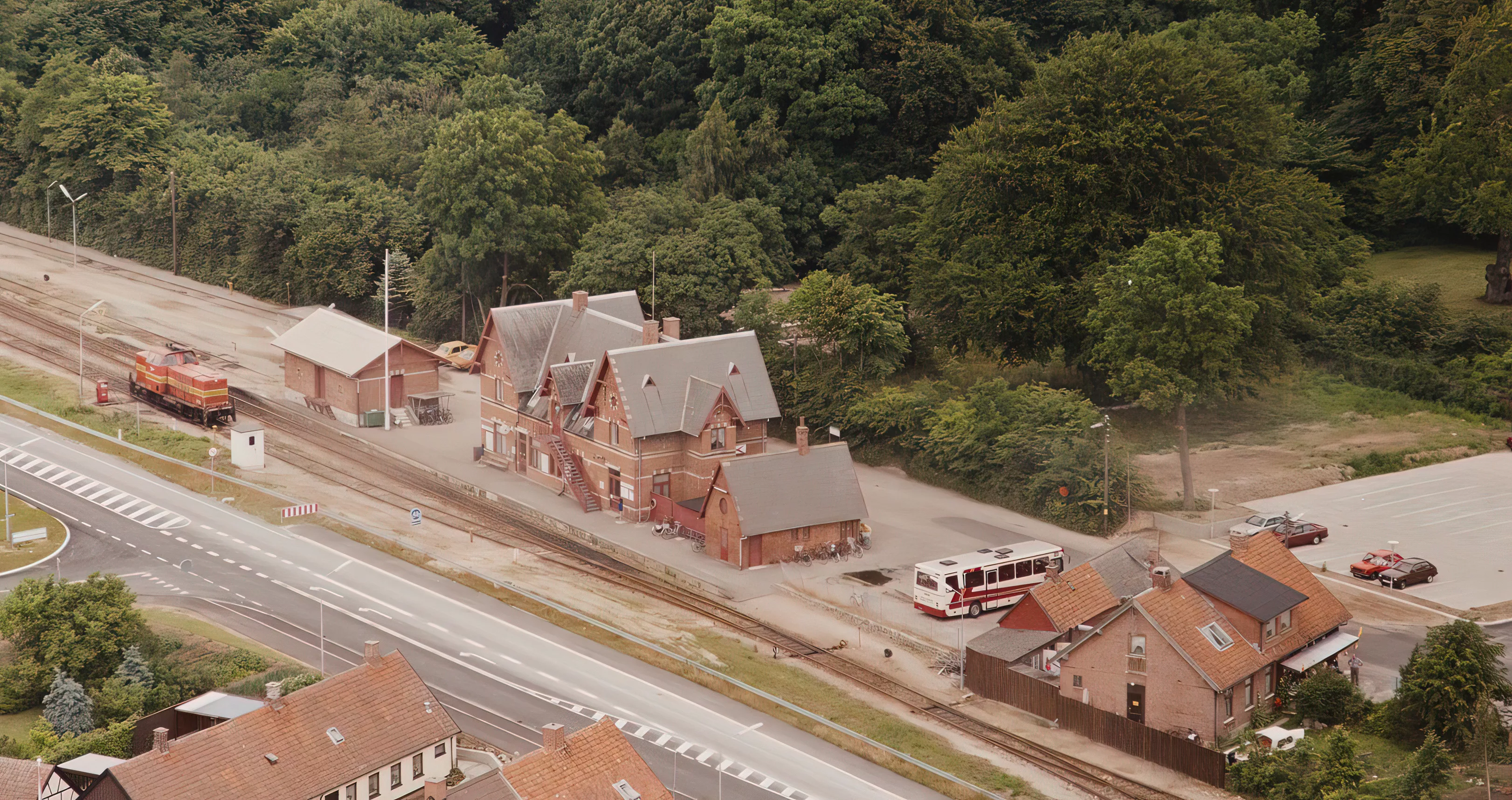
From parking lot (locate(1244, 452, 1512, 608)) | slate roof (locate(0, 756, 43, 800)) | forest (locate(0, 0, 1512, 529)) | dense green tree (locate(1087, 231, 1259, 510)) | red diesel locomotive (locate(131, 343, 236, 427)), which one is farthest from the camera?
red diesel locomotive (locate(131, 343, 236, 427))

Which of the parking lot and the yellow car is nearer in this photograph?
the parking lot

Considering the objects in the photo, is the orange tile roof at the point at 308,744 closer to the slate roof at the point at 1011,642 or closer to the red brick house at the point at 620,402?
the slate roof at the point at 1011,642

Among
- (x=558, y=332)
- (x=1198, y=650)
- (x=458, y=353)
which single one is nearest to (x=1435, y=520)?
(x=1198, y=650)

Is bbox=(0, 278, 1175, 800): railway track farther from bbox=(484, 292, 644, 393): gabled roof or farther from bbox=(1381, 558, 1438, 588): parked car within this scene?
bbox=(1381, 558, 1438, 588): parked car

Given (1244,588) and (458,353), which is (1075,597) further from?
(458,353)

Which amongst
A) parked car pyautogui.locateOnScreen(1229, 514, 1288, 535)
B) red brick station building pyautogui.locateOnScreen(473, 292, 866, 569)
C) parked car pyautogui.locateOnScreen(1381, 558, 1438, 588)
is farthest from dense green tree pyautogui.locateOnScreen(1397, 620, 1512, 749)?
red brick station building pyautogui.locateOnScreen(473, 292, 866, 569)

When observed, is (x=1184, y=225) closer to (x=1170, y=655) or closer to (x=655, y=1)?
(x=1170, y=655)

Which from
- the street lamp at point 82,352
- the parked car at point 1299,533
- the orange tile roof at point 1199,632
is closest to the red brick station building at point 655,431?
the orange tile roof at point 1199,632
